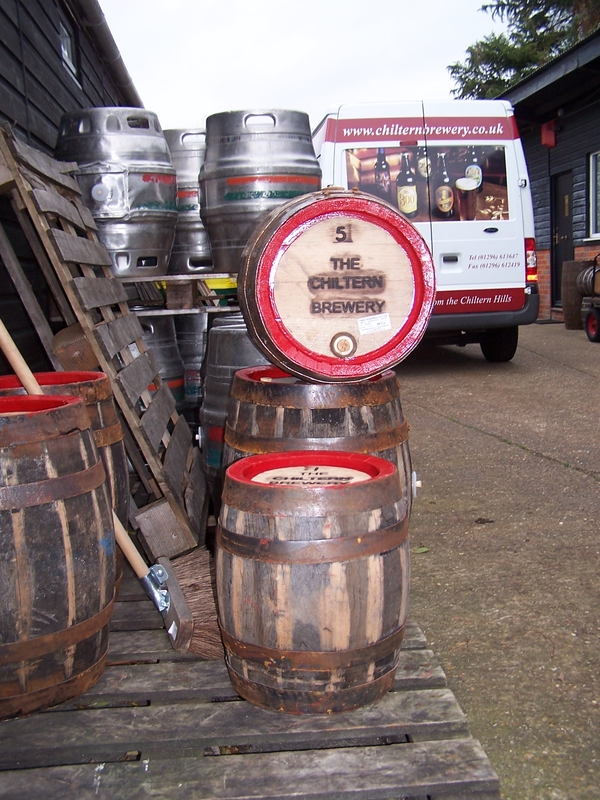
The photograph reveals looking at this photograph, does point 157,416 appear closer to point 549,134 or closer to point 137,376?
point 137,376

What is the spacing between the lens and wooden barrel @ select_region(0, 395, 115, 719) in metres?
2.20

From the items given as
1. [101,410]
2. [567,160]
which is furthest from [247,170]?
[567,160]

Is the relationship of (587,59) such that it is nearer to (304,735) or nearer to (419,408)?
(419,408)

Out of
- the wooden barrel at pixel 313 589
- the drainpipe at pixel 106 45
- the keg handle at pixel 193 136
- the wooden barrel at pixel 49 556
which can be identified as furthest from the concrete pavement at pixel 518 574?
the drainpipe at pixel 106 45

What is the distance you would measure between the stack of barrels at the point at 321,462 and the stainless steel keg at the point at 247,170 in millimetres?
1641

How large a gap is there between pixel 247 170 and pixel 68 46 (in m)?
4.27

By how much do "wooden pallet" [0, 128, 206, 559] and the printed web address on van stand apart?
4873 mm

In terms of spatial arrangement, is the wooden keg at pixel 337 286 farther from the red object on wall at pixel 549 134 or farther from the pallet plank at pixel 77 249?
the red object on wall at pixel 549 134

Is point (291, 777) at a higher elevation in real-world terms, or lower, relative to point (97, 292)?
lower

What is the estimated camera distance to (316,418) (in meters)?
2.84

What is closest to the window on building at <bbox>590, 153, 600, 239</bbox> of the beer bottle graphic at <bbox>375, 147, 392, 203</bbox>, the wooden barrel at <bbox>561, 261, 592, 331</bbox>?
the wooden barrel at <bbox>561, 261, 592, 331</bbox>

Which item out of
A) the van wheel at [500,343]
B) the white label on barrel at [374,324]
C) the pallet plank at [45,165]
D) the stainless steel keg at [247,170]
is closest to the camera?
the white label on barrel at [374,324]

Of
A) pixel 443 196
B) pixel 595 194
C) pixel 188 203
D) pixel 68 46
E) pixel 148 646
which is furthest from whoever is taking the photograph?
pixel 595 194

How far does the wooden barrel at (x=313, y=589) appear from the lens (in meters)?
2.19
